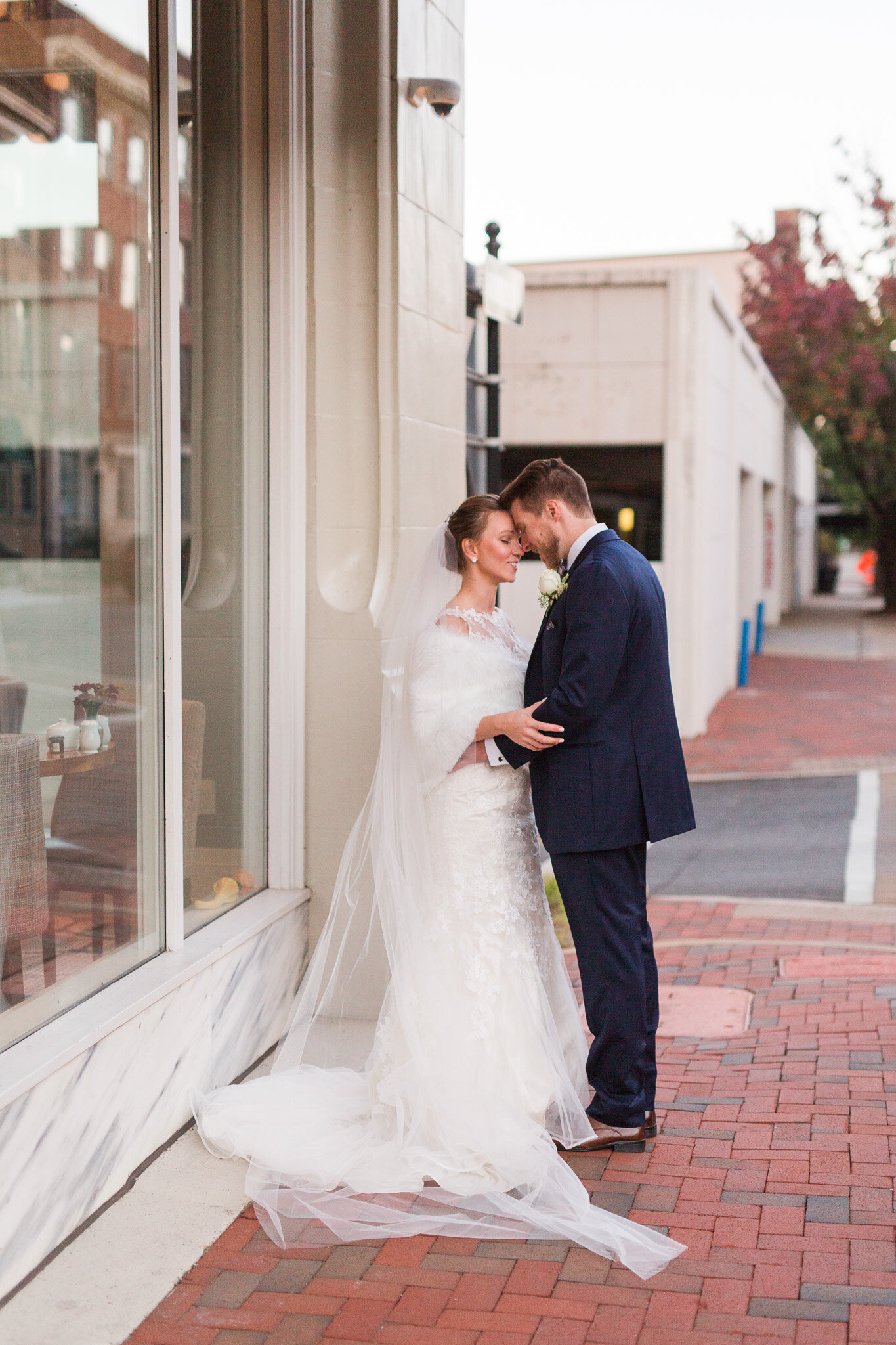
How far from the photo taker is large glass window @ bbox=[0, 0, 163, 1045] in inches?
144

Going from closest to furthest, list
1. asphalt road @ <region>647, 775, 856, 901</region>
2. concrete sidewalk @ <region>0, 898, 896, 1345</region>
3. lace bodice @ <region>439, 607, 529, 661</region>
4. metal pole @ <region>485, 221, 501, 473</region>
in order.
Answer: concrete sidewalk @ <region>0, 898, 896, 1345</region>, lace bodice @ <region>439, 607, 529, 661</region>, metal pole @ <region>485, 221, 501, 473</region>, asphalt road @ <region>647, 775, 856, 901</region>

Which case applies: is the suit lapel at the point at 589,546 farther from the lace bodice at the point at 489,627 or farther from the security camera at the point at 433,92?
the security camera at the point at 433,92

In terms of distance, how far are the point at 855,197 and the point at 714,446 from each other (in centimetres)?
1579

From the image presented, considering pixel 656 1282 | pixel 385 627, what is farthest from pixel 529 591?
pixel 656 1282

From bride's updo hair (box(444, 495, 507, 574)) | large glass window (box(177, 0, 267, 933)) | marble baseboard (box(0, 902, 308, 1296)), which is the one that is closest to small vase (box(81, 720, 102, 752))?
large glass window (box(177, 0, 267, 933))

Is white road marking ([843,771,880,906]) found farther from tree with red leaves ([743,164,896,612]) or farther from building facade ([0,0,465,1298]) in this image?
tree with red leaves ([743,164,896,612])

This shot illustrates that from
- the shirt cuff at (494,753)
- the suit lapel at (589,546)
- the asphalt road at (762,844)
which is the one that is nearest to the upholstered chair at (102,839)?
the shirt cuff at (494,753)

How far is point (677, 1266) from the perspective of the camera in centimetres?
312

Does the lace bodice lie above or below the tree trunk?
below

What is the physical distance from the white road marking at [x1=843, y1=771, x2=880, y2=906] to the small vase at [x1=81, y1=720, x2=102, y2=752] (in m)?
4.77

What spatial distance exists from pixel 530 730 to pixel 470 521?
68 centimetres

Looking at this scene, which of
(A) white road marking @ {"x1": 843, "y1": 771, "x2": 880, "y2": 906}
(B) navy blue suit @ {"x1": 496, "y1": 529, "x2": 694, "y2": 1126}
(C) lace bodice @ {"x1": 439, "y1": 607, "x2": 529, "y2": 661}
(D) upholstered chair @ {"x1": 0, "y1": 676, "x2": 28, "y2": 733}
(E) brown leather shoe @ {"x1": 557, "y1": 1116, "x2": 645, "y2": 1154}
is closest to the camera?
(D) upholstered chair @ {"x1": 0, "y1": 676, "x2": 28, "y2": 733}

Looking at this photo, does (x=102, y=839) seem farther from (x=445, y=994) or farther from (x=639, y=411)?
(x=639, y=411)

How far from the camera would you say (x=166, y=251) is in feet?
13.1
